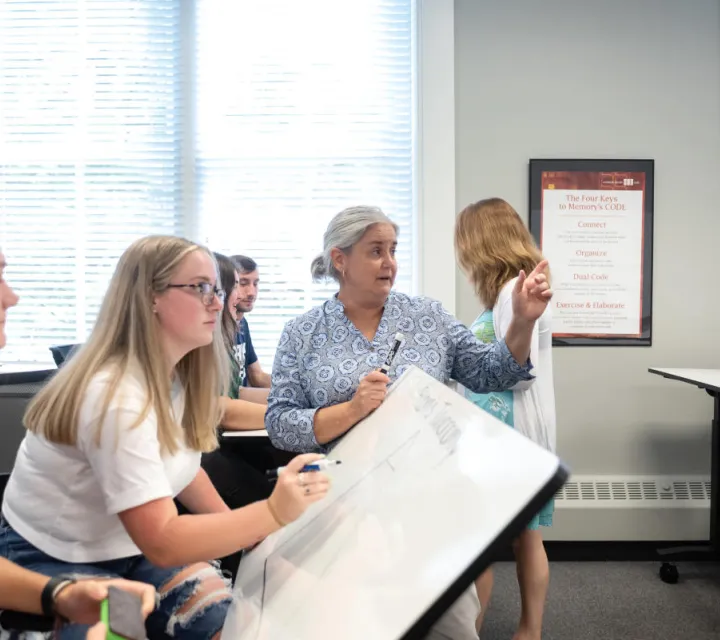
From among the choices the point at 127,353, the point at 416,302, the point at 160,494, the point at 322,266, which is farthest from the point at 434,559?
the point at 322,266

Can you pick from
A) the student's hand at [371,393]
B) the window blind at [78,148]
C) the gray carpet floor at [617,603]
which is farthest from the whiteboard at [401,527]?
the window blind at [78,148]

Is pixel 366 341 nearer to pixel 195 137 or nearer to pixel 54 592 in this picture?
pixel 54 592

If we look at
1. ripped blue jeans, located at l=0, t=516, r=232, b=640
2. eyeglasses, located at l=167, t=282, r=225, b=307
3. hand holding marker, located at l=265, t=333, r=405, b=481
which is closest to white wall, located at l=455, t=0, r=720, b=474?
hand holding marker, located at l=265, t=333, r=405, b=481

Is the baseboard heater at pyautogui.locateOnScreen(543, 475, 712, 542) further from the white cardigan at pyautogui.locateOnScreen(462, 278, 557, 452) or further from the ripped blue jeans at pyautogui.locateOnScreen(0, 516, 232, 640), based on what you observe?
the ripped blue jeans at pyautogui.locateOnScreen(0, 516, 232, 640)

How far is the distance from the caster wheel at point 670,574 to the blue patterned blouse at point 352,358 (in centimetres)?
181

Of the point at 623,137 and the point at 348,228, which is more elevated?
the point at 623,137

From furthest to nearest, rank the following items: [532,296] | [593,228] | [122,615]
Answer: [593,228]
[532,296]
[122,615]

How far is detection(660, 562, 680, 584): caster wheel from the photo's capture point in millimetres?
2934

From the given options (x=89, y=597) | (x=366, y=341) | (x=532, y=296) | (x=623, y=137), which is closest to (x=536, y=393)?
(x=532, y=296)

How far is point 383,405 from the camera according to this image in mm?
1387

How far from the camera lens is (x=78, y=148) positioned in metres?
3.43

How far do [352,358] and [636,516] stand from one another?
2287 mm

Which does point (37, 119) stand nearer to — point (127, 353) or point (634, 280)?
point (127, 353)

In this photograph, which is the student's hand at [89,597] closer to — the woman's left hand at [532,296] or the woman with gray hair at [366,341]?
the woman with gray hair at [366,341]
